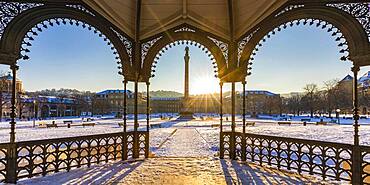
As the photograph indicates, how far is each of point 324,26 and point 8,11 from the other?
7.54m

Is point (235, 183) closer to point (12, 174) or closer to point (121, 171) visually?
point (121, 171)

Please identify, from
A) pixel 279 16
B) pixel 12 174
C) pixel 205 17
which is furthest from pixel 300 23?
pixel 12 174

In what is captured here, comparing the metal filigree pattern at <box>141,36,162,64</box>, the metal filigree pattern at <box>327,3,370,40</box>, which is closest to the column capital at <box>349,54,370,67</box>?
the metal filigree pattern at <box>327,3,370,40</box>

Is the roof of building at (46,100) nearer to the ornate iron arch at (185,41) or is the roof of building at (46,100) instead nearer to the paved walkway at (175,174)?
the ornate iron arch at (185,41)

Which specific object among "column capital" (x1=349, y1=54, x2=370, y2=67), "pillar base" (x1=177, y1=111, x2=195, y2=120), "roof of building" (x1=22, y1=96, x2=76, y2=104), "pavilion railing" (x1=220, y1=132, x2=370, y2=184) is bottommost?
"pillar base" (x1=177, y1=111, x2=195, y2=120)

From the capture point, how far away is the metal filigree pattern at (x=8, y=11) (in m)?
5.42

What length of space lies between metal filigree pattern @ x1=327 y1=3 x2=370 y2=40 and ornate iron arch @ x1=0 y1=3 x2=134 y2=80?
5718 millimetres

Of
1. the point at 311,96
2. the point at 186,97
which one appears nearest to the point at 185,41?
the point at 186,97

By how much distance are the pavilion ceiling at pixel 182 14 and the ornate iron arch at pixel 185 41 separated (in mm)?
284

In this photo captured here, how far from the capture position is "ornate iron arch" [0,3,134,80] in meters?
5.53

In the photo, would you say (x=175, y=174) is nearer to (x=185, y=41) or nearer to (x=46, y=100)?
(x=185, y=41)

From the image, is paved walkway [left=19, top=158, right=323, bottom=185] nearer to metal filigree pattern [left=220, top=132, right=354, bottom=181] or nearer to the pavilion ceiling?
metal filigree pattern [left=220, top=132, right=354, bottom=181]

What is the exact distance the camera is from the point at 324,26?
5.84 meters

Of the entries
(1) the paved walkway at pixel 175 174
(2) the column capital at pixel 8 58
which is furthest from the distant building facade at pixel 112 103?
(2) the column capital at pixel 8 58
